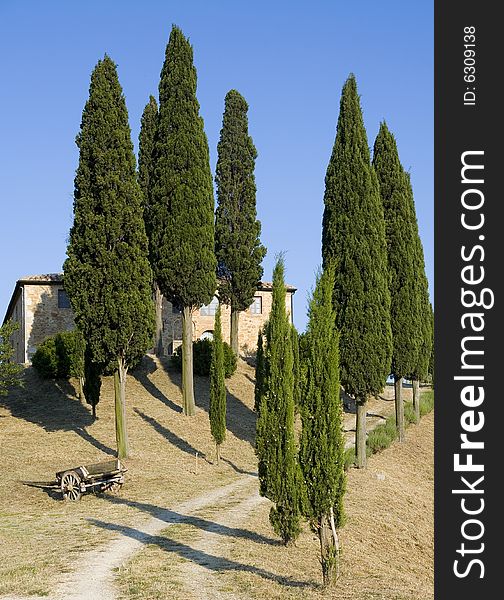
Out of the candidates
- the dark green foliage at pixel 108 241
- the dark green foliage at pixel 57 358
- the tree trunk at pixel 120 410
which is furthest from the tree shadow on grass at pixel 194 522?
the dark green foliage at pixel 57 358

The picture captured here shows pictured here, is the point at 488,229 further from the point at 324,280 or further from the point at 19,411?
the point at 19,411

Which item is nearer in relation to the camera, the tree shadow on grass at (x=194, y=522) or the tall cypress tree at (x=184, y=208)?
the tree shadow on grass at (x=194, y=522)

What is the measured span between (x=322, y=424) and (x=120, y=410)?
1436 cm

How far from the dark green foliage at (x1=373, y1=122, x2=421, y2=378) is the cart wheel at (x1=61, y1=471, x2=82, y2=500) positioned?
705 inches

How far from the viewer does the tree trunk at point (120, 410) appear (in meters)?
26.2

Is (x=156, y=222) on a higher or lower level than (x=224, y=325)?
higher

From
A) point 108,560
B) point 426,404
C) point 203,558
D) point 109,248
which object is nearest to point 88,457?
point 109,248

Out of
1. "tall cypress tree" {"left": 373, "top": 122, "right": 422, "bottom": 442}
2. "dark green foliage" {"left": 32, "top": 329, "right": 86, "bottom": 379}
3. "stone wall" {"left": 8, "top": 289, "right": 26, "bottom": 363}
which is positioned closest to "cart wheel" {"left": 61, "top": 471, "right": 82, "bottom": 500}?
"dark green foliage" {"left": 32, "top": 329, "right": 86, "bottom": 379}

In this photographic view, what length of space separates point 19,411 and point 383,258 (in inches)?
697

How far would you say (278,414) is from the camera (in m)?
16.6

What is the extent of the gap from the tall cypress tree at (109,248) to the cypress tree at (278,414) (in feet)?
34.7

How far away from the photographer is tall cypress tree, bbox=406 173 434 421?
123ft

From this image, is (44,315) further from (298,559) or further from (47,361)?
(298,559)

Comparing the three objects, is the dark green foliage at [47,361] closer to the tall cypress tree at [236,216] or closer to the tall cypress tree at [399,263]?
the tall cypress tree at [236,216]
